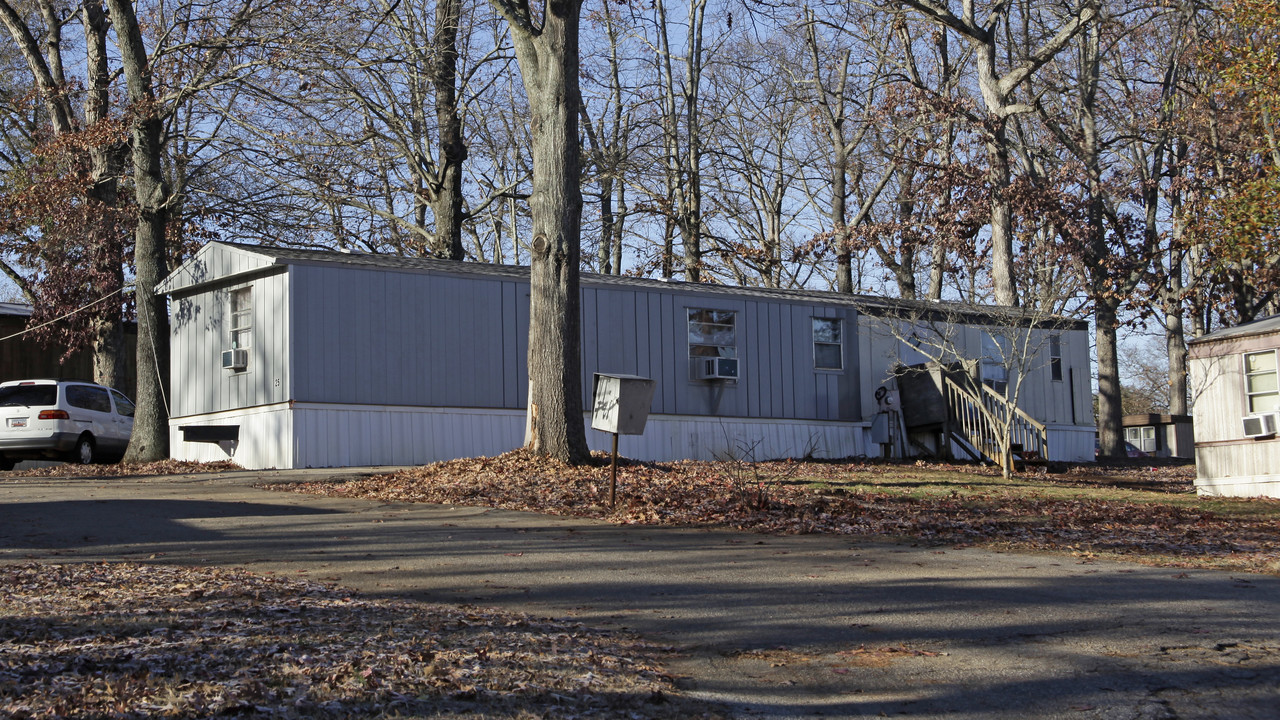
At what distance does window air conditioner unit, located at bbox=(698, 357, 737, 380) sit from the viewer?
23.1 meters

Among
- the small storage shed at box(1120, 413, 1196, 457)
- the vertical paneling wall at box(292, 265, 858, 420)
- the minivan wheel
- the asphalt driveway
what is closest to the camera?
the asphalt driveway

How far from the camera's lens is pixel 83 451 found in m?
21.3

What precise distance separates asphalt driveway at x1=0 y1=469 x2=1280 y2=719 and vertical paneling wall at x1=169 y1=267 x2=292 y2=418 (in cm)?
674

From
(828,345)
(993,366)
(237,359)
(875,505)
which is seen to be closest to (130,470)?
(237,359)

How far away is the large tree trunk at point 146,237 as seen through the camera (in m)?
20.5

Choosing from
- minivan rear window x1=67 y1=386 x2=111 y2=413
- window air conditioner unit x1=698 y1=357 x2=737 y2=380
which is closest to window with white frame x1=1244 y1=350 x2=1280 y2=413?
window air conditioner unit x1=698 y1=357 x2=737 y2=380

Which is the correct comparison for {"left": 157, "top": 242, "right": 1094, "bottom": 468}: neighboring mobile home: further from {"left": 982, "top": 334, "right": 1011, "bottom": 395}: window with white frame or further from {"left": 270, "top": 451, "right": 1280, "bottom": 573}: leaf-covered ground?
{"left": 270, "top": 451, "right": 1280, "bottom": 573}: leaf-covered ground

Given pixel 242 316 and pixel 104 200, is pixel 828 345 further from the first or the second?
pixel 104 200

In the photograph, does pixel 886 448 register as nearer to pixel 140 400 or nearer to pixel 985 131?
pixel 985 131

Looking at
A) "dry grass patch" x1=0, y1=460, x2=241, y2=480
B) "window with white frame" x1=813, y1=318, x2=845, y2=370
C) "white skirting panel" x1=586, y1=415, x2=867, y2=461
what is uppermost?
"window with white frame" x1=813, y1=318, x2=845, y2=370

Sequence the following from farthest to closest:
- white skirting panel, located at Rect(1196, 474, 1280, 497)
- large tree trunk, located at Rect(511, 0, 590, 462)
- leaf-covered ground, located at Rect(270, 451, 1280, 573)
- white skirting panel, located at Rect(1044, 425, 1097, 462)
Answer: white skirting panel, located at Rect(1044, 425, 1097, 462) → white skirting panel, located at Rect(1196, 474, 1280, 497) → large tree trunk, located at Rect(511, 0, 590, 462) → leaf-covered ground, located at Rect(270, 451, 1280, 573)

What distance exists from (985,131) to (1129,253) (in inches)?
235

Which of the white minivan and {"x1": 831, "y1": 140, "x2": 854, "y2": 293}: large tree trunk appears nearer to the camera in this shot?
the white minivan

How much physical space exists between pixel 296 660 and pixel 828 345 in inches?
792
